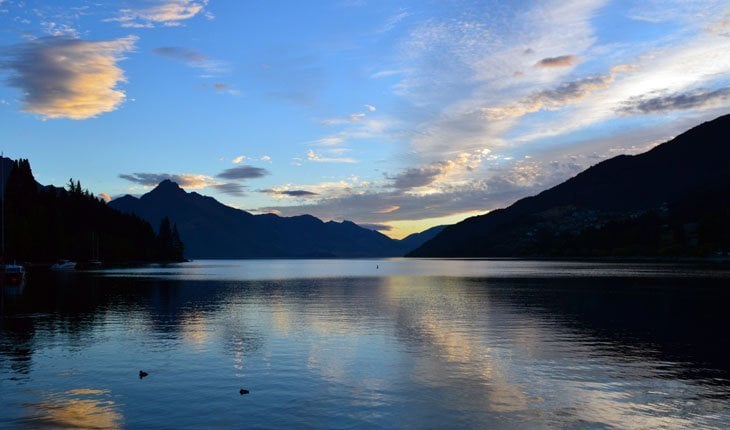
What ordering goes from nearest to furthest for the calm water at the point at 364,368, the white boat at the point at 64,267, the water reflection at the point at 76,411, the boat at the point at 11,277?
the water reflection at the point at 76,411 → the calm water at the point at 364,368 → the boat at the point at 11,277 → the white boat at the point at 64,267

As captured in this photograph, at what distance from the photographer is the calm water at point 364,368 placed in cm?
2542

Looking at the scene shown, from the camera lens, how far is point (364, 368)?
1410 inches

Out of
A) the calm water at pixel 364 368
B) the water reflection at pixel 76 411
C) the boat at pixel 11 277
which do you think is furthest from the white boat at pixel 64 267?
the water reflection at pixel 76 411

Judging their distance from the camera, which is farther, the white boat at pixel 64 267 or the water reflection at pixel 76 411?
the white boat at pixel 64 267

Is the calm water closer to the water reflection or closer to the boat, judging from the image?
the water reflection

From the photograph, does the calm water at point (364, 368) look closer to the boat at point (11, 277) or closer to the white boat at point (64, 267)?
the boat at point (11, 277)

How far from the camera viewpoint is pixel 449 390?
98.5ft

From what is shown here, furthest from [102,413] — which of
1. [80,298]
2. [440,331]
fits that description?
[80,298]

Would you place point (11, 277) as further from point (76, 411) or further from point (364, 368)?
point (364, 368)

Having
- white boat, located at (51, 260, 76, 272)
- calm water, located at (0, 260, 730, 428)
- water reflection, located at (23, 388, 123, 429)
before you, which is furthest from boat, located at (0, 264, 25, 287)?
water reflection, located at (23, 388, 123, 429)

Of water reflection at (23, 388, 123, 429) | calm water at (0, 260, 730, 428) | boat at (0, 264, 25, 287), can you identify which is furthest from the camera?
boat at (0, 264, 25, 287)

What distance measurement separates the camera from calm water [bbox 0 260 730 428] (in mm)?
25422

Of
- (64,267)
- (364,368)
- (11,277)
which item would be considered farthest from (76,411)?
(64,267)

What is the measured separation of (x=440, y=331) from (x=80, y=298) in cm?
6067
